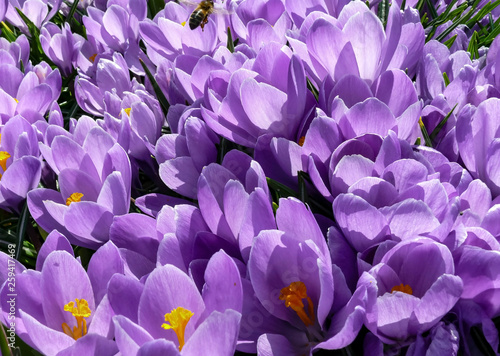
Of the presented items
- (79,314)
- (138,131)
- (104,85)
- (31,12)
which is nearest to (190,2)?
(104,85)

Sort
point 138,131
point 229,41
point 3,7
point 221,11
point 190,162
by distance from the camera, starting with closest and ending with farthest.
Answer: point 190,162, point 138,131, point 229,41, point 221,11, point 3,7

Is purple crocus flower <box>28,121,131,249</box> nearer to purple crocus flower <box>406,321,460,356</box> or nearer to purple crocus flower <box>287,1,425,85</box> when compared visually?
purple crocus flower <box>287,1,425,85</box>

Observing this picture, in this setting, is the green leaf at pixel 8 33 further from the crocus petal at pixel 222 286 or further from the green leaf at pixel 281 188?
the crocus petal at pixel 222 286

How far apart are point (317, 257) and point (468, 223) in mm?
257

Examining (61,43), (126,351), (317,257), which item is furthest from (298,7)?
(126,351)

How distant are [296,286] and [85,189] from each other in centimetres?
47

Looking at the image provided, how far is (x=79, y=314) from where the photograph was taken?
29.0 inches

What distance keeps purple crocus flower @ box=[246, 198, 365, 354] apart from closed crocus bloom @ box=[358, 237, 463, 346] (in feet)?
0.12

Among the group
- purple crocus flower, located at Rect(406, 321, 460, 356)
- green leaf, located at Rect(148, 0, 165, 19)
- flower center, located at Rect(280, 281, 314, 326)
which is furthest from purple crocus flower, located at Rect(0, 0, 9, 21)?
purple crocus flower, located at Rect(406, 321, 460, 356)

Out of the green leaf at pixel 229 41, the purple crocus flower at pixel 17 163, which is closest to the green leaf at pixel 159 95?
the green leaf at pixel 229 41

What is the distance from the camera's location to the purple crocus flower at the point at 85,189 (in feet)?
2.91

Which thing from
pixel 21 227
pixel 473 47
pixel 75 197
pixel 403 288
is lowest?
pixel 21 227

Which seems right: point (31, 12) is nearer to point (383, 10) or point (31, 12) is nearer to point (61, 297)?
point (383, 10)

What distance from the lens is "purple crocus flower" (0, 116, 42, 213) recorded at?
39.4 inches
